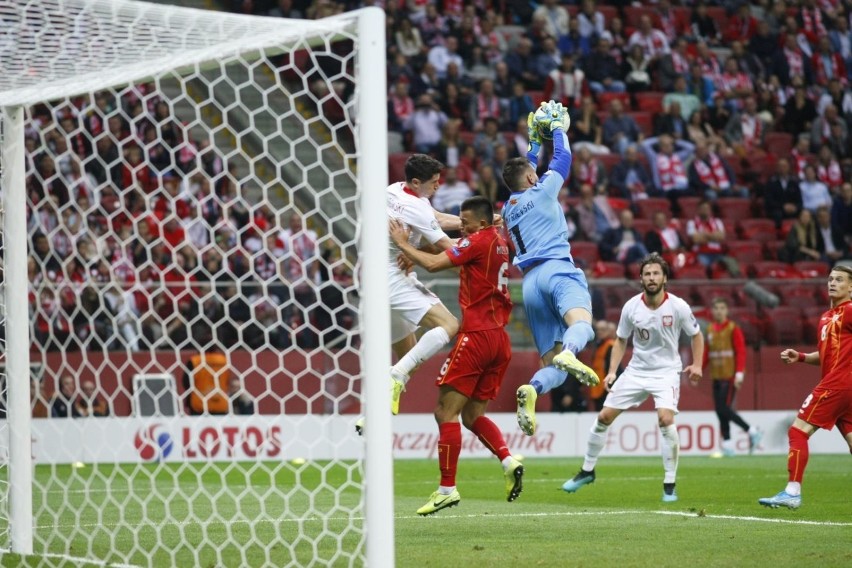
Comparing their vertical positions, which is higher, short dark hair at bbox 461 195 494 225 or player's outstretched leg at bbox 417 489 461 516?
short dark hair at bbox 461 195 494 225

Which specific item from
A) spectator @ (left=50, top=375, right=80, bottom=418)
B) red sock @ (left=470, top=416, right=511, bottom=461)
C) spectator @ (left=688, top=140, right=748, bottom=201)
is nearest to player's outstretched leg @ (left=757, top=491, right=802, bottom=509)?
red sock @ (left=470, top=416, right=511, bottom=461)

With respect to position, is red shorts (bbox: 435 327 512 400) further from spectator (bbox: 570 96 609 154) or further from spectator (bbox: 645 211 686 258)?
spectator (bbox: 570 96 609 154)

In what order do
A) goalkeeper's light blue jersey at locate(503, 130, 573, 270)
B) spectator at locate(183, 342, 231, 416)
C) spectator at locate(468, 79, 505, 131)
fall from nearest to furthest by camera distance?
goalkeeper's light blue jersey at locate(503, 130, 573, 270) → spectator at locate(183, 342, 231, 416) → spectator at locate(468, 79, 505, 131)

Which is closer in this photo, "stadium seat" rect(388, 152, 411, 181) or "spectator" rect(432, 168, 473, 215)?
"spectator" rect(432, 168, 473, 215)

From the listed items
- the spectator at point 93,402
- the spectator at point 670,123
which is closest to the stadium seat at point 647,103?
the spectator at point 670,123

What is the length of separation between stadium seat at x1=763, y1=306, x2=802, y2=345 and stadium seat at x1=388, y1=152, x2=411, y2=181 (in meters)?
5.55

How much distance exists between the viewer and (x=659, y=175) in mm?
21031

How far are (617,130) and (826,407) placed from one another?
1244cm

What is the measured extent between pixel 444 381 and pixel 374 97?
364cm

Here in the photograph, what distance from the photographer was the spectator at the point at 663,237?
763 inches

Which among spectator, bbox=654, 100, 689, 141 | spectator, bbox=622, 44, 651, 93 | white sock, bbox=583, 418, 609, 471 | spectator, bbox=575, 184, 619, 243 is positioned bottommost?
white sock, bbox=583, 418, 609, 471

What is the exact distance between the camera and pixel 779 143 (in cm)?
2283

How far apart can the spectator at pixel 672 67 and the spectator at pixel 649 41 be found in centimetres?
15

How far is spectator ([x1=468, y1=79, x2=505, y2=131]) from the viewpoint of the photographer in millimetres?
20766
